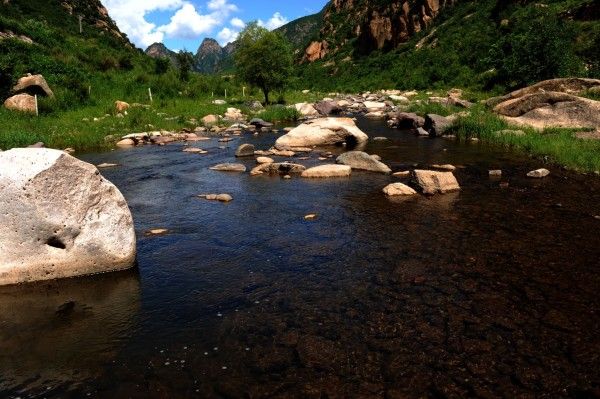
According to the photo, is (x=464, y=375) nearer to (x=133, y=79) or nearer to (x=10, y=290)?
(x=10, y=290)

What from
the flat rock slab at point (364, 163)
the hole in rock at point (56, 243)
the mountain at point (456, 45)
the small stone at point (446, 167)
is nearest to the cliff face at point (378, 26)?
the mountain at point (456, 45)

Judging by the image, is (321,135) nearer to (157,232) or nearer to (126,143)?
(126,143)

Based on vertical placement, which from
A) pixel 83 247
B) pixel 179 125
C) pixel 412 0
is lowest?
pixel 83 247

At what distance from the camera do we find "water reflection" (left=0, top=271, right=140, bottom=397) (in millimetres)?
5652

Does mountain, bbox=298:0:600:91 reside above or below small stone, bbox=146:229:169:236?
above

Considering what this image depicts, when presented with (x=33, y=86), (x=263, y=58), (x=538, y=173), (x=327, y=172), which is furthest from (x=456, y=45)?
(x=327, y=172)

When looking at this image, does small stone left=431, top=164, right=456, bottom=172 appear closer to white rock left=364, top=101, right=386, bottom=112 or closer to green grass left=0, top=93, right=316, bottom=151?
green grass left=0, top=93, right=316, bottom=151

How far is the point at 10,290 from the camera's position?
7.71 metres

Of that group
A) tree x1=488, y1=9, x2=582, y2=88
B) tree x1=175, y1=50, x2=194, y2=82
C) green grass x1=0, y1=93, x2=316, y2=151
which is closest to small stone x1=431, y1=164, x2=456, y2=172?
green grass x1=0, y1=93, x2=316, y2=151

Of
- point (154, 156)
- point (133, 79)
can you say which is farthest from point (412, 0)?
point (154, 156)

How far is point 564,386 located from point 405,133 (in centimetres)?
2280

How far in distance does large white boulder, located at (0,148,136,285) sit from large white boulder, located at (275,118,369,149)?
14.8 metres

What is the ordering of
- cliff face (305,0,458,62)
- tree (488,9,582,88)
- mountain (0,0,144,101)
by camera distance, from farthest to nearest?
cliff face (305,0,458,62) < mountain (0,0,144,101) < tree (488,9,582,88)

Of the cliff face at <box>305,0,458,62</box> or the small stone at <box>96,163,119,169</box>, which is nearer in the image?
the small stone at <box>96,163,119,169</box>
